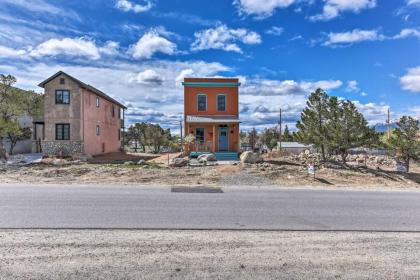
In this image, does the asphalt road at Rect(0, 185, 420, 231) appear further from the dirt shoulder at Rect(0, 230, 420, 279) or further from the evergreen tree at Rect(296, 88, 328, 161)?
the evergreen tree at Rect(296, 88, 328, 161)

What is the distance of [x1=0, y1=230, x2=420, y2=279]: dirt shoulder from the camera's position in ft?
15.3

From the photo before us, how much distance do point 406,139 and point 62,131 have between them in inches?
972

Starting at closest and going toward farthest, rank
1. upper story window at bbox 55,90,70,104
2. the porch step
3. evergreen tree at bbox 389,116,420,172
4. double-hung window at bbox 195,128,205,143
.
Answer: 1. evergreen tree at bbox 389,116,420,172
2. the porch step
3. upper story window at bbox 55,90,70,104
4. double-hung window at bbox 195,128,205,143

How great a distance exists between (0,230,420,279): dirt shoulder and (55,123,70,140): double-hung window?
23.1 metres

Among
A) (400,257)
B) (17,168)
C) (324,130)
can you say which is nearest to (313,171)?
(324,130)

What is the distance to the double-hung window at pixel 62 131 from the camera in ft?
92.8

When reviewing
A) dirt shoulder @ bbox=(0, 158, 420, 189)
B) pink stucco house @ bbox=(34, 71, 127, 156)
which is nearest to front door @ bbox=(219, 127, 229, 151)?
dirt shoulder @ bbox=(0, 158, 420, 189)

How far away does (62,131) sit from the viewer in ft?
93.0

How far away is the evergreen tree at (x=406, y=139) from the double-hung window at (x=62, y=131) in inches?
922

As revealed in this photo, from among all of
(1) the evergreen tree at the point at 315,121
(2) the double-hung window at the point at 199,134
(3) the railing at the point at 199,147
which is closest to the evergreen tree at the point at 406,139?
(1) the evergreen tree at the point at 315,121

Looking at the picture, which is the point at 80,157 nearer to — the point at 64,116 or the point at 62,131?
the point at 62,131

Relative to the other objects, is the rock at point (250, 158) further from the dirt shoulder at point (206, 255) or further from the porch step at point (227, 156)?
the dirt shoulder at point (206, 255)

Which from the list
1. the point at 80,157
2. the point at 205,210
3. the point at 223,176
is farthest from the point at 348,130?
the point at 80,157

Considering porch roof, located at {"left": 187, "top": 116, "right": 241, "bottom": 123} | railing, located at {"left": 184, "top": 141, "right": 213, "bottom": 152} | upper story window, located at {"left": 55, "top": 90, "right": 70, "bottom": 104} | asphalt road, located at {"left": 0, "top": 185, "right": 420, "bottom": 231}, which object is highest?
upper story window, located at {"left": 55, "top": 90, "right": 70, "bottom": 104}
